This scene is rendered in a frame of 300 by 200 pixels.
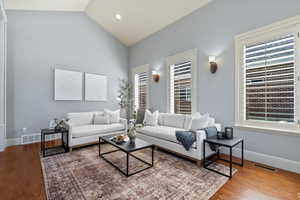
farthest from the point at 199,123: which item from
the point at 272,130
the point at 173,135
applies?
the point at 272,130

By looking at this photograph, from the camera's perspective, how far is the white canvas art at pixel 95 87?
4.95m

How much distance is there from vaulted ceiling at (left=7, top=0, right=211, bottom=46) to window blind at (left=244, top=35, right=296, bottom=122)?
1.79 meters

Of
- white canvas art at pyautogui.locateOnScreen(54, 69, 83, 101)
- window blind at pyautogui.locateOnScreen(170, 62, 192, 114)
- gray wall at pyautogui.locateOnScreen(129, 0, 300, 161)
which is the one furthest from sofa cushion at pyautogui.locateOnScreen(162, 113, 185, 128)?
Result: white canvas art at pyautogui.locateOnScreen(54, 69, 83, 101)

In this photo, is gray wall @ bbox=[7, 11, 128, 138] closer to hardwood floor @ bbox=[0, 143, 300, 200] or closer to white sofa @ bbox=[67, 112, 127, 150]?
white sofa @ bbox=[67, 112, 127, 150]

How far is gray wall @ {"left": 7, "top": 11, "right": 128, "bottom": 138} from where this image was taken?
12.6ft

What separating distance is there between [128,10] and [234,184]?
4793 mm

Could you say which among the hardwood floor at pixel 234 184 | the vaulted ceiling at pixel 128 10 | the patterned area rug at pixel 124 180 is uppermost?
the vaulted ceiling at pixel 128 10

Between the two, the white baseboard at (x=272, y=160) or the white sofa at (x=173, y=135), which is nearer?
the white baseboard at (x=272, y=160)

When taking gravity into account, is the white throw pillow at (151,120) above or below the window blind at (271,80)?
below

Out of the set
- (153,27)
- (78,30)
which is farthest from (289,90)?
(78,30)

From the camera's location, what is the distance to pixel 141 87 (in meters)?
5.59

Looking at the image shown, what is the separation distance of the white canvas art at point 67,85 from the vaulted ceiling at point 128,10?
5.87ft

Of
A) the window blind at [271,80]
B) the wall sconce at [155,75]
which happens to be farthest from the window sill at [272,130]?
the wall sconce at [155,75]

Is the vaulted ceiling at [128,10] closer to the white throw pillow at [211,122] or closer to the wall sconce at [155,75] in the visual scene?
the wall sconce at [155,75]
